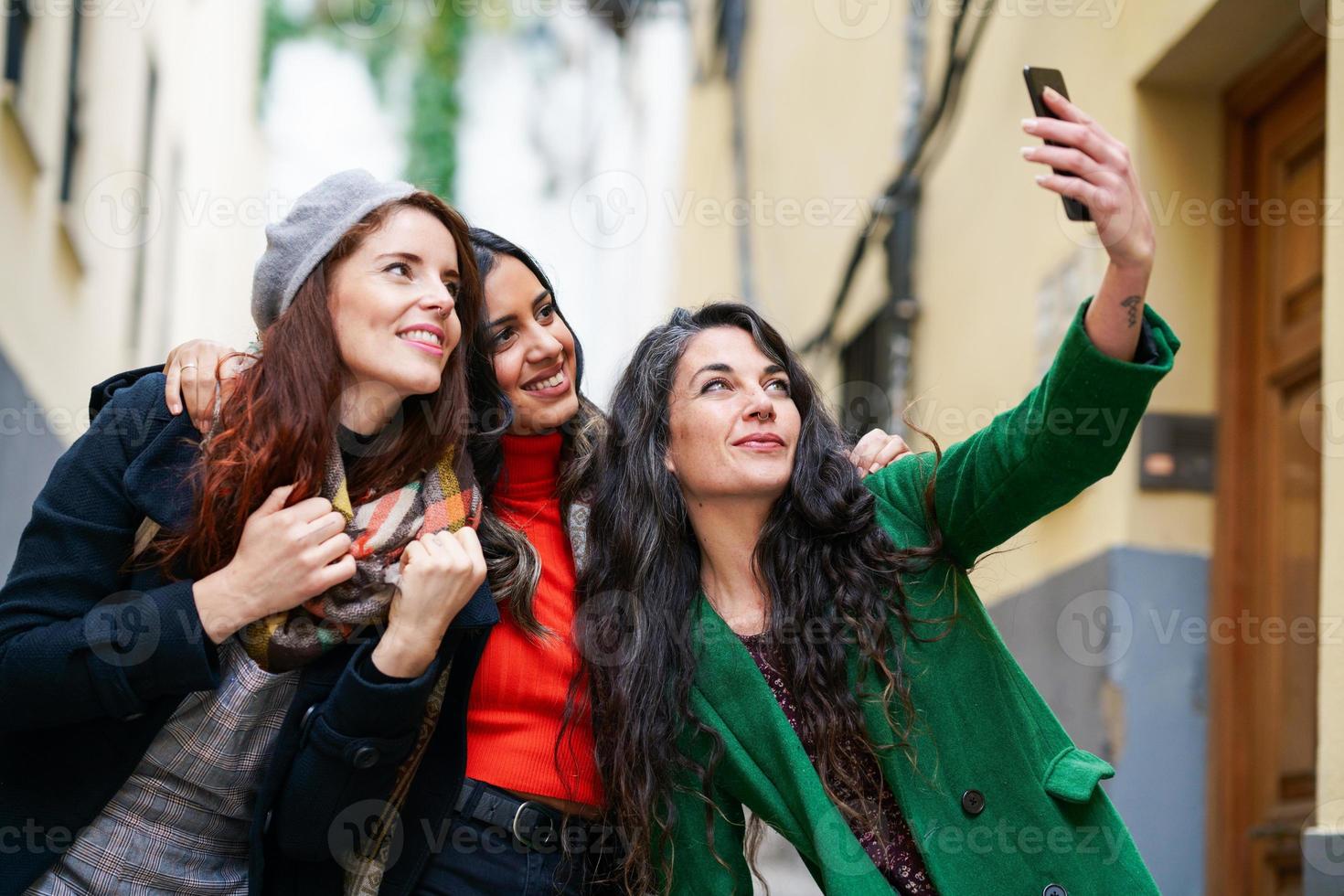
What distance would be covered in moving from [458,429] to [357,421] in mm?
222

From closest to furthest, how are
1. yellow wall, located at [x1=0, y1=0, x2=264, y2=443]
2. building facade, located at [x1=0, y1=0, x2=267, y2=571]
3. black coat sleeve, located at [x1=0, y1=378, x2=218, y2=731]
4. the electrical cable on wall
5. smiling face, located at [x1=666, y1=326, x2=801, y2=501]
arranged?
black coat sleeve, located at [x1=0, y1=378, x2=218, y2=731], smiling face, located at [x1=666, y1=326, x2=801, y2=501], building facade, located at [x1=0, y1=0, x2=267, y2=571], yellow wall, located at [x1=0, y1=0, x2=264, y2=443], the electrical cable on wall

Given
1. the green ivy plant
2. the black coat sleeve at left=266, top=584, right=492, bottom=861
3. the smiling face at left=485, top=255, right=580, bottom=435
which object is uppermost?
the green ivy plant

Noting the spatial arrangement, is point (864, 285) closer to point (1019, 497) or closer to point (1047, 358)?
point (1047, 358)

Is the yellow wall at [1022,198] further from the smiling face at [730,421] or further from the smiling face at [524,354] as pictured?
the smiling face at [524,354]

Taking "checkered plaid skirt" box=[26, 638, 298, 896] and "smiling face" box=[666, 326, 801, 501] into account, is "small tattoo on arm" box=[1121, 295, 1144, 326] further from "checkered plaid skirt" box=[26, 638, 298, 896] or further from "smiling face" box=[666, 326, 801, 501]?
"checkered plaid skirt" box=[26, 638, 298, 896]

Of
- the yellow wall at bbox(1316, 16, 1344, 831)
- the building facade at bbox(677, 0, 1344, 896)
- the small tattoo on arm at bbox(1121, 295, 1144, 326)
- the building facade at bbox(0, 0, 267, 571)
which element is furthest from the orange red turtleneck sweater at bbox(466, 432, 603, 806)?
the building facade at bbox(0, 0, 267, 571)

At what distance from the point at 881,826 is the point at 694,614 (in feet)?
2.02

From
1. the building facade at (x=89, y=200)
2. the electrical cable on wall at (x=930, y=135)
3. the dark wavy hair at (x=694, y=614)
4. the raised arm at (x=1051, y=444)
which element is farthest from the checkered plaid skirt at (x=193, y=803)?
the electrical cable on wall at (x=930, y=135)

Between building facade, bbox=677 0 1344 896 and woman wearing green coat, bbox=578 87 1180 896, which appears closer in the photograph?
woman wearing green coat, bbox=578 87 1180 896

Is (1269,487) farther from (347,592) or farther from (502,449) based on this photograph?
(347,592)

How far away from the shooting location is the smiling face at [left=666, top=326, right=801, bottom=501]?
3.39 m

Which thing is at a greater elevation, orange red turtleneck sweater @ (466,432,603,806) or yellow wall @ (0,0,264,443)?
yellow wall @ (0,0,264,443)

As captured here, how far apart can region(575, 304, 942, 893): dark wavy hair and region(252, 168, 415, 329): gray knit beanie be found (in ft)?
2.78

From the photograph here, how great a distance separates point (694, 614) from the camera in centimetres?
336
